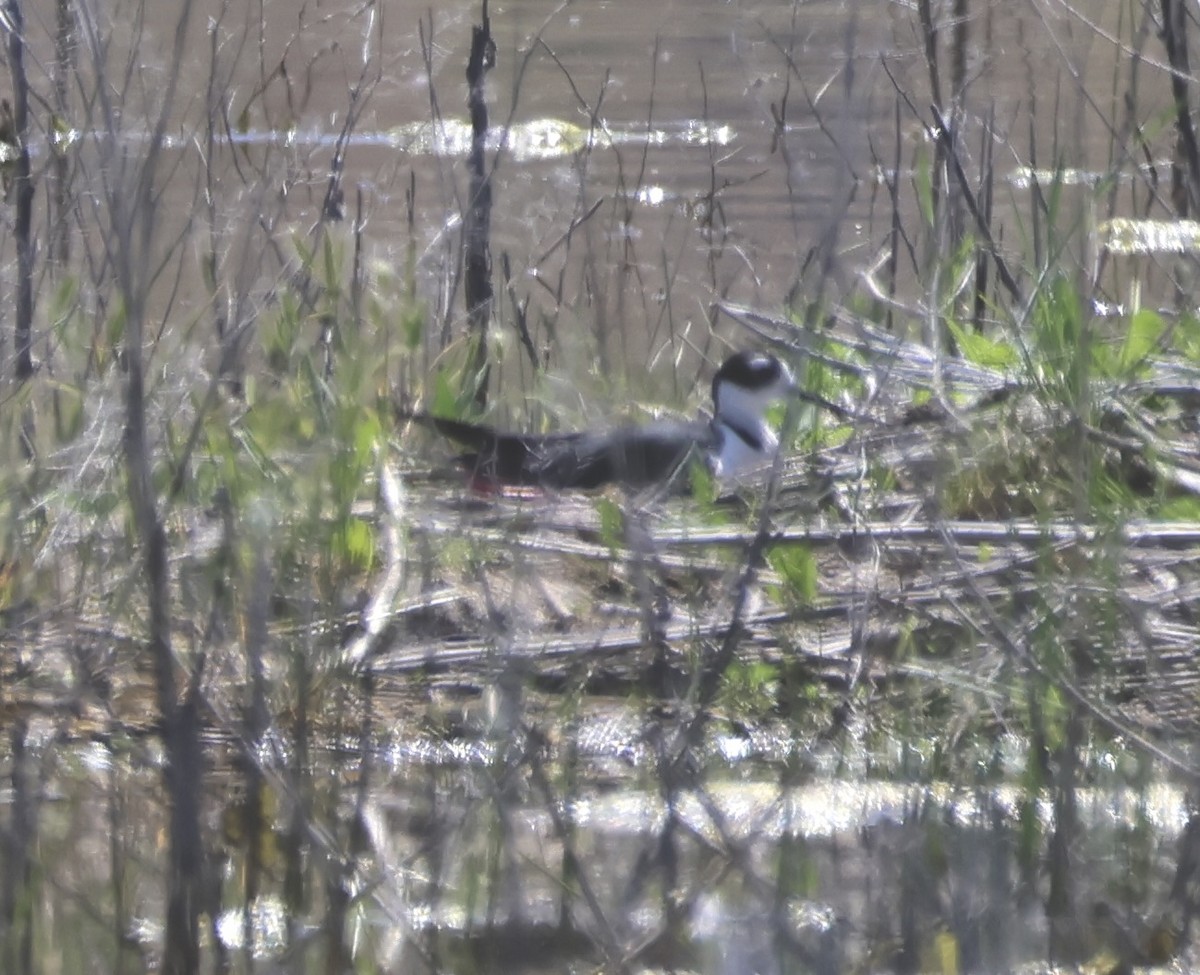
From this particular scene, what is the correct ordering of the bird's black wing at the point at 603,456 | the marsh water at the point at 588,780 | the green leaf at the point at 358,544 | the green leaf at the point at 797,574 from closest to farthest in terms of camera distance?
the marsh water at the point at 588,780 < the green leaf at the point at 797,574 < the green leaf at the point at 358,544 < the bird's black wing at the point at 603,456

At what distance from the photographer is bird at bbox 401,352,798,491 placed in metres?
4.16

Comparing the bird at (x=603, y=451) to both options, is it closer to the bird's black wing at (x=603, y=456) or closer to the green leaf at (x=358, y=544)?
the bird's black wing at (x=603, y=456)

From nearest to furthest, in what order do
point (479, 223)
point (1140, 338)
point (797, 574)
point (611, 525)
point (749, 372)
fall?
1. point (797, 574)
2. point (611, 525)
3. point (1140, 338)
4. point (749, 372)
5. point (479, 223)

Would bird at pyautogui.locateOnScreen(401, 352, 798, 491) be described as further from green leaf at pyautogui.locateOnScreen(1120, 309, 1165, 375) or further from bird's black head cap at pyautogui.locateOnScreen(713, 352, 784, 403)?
green leaf at pyautogui.locateOnScreen(1120, 309, 1165, 375)

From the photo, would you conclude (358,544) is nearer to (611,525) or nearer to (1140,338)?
(611,525)

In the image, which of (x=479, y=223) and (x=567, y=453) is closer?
(x=567, y=453)

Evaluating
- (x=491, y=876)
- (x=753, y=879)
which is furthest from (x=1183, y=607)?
(x=491, y=876)

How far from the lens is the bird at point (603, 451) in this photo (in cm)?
416

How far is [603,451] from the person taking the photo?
427cm

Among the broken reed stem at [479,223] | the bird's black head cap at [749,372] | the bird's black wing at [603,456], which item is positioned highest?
the broken reed stem at [479,223]

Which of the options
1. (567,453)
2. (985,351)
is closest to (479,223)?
(567,453)

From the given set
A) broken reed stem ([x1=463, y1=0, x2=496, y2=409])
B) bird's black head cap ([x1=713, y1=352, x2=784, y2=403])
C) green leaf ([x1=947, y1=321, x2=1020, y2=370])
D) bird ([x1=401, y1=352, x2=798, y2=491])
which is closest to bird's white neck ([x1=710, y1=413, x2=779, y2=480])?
bird ([x1=401, y1=352, x2=798, y2=491])

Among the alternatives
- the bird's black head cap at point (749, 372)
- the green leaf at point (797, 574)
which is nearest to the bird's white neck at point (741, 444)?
the bird's black head cap at point (749, 372)

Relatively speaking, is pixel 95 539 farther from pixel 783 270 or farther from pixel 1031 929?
pixel 783 270
